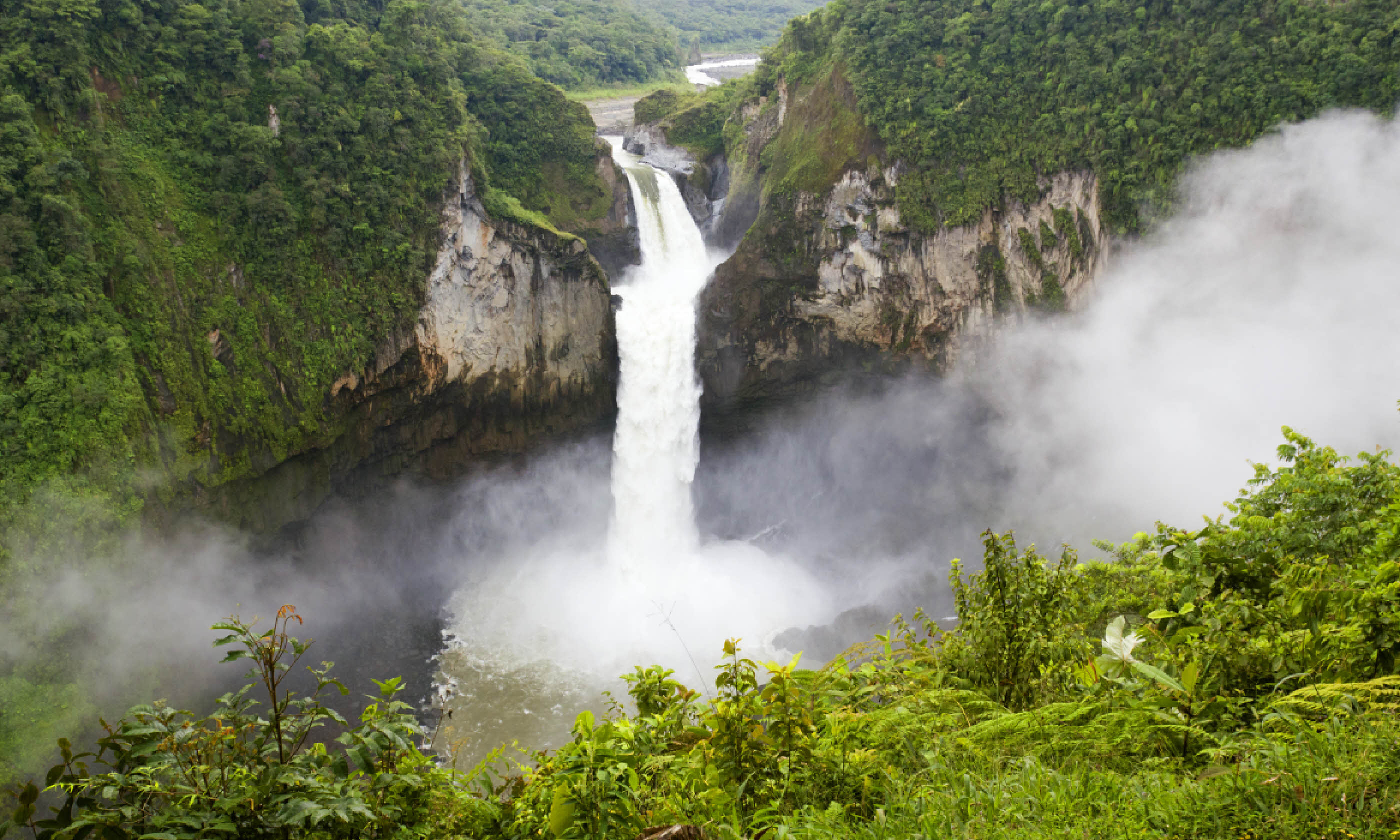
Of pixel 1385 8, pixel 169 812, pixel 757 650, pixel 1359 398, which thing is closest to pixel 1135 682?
pixel 169 812

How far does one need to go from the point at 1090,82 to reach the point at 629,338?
13.3 m

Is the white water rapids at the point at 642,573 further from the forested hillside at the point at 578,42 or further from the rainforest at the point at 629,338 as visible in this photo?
the forested hillside at the point at 578,42

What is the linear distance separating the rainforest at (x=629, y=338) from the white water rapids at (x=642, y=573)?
13 centimetres

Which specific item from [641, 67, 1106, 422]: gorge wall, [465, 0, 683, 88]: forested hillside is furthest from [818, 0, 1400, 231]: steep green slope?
[465, 0, 683, 88]: forested hillside

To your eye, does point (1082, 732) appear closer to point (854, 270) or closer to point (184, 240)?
point (854, 270)

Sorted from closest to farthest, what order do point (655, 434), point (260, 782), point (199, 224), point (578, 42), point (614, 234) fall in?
point (260, 782) → point (199, 224) → point (655, 434) → point (614, 234) → point (578, 42)

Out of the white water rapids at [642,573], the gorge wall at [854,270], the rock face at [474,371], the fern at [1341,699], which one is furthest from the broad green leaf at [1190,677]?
the gorge wall at [854,270]

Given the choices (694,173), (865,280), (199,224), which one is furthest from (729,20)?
(199,224)

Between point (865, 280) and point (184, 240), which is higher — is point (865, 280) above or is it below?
below

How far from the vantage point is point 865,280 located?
1978 centimetres

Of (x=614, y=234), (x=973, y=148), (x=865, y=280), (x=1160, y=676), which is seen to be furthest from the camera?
(x=614, y=234)

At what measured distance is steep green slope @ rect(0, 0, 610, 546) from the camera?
1314 centimetres

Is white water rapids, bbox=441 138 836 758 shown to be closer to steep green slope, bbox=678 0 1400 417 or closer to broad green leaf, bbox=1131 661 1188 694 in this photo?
steep green slope, bbox=678 0 1400 417

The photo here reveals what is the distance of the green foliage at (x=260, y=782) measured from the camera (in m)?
1.93
